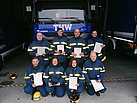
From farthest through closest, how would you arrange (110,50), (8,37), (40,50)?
(110,50) → (8,37) → (40,50)

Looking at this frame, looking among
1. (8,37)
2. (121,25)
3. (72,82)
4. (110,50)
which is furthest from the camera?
(110,50)

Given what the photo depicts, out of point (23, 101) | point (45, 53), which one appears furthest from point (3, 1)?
point (23, 101)

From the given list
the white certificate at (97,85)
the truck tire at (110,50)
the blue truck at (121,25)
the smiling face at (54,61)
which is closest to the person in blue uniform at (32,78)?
the smiling face at (54,61)

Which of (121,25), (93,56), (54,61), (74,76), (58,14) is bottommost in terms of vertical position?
(74,76)

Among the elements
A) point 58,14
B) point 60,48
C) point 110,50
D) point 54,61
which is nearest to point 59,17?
point 58,14

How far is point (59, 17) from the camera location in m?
4.86

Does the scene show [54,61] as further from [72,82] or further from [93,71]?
[93,71]

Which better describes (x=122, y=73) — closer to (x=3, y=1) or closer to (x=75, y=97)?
(x=75, y=97)

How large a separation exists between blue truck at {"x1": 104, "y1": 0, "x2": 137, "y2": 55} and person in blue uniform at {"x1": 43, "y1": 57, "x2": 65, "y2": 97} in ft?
9.71

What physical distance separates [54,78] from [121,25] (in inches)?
158

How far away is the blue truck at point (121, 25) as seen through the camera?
15.4 feet

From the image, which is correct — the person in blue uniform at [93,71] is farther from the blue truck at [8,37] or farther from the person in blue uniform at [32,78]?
the blue truck at [8,37]

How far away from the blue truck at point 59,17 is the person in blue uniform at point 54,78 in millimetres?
1915

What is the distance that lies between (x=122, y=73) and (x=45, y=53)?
3087 millimetres
